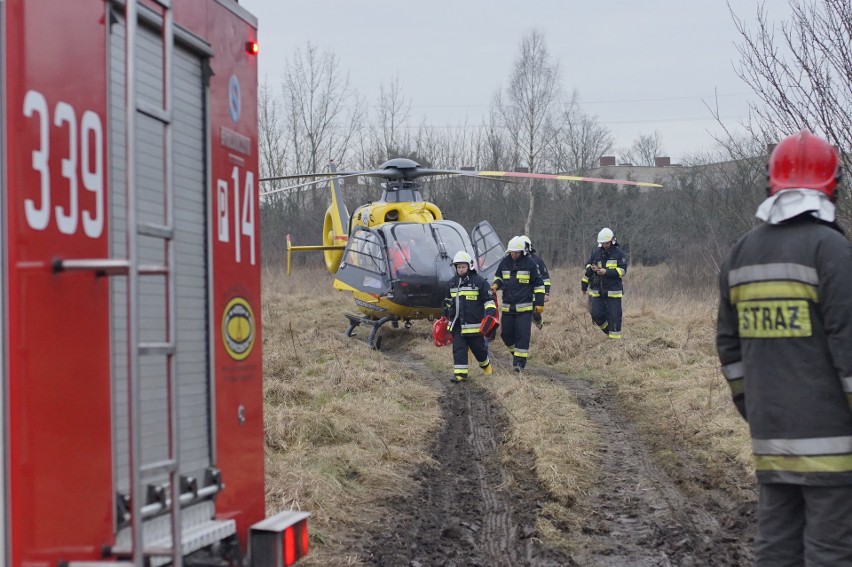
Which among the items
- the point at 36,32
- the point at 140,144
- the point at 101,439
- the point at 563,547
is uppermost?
the point at 36,32

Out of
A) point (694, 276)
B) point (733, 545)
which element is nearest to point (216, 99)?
point (733, 545)

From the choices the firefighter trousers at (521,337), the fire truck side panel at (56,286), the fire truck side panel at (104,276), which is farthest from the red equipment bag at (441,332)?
the fire truck side panel at (56,286)

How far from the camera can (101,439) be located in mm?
2926

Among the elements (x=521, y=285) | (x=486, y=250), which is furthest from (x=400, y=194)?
(x=521, y=285)

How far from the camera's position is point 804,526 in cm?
371

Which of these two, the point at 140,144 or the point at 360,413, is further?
the point at 360,413

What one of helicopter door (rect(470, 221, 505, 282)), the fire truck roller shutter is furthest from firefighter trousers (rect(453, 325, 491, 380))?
the fire truck roller shutter

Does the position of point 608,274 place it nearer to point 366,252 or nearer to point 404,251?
point 404,251

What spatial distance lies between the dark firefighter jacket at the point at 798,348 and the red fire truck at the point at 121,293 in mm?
1867

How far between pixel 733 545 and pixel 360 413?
15.5ft

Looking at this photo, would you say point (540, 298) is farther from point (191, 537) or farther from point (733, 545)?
point (191, 537)

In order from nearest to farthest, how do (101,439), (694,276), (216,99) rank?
1. (101,439)
2. (216,99)
3. (694,276)

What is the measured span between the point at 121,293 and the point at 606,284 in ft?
47.1

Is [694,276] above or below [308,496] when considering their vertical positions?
above
